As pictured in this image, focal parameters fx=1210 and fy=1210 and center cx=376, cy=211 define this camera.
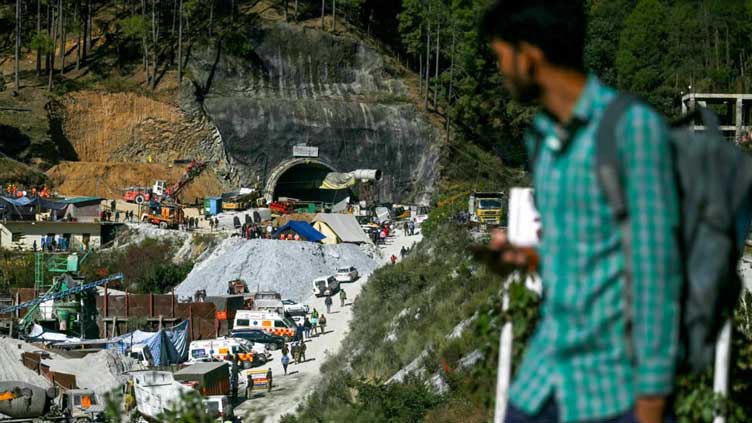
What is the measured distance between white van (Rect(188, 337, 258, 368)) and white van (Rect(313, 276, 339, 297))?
30.6 ft

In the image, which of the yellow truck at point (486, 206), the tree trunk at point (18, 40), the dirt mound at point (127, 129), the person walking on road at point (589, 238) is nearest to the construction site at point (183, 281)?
the dirt mound at point (127, 129)

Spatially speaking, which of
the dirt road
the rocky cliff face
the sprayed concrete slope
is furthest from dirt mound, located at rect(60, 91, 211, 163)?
the dirt road

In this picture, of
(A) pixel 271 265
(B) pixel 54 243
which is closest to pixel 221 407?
(A) pixel 271 265

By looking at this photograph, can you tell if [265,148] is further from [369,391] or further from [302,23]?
[369,391]

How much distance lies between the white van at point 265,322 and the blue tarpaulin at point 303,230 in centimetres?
1480

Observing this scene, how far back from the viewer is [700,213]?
256cm

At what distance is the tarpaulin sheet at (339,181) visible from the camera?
69.6m

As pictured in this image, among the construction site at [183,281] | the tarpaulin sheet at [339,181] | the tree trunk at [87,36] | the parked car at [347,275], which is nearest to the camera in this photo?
the construction site at [183,281]

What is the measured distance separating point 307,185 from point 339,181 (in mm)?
3406

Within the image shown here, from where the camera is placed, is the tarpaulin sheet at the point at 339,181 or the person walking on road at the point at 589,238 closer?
the person walking on road at the point at 589,238

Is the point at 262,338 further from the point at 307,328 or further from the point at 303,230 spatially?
the point at 303,230

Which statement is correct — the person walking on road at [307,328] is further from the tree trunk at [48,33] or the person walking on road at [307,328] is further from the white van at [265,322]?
the tree trunk at [48,33]

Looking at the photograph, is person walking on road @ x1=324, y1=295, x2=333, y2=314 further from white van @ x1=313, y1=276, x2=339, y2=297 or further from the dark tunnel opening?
the dark tunnel opening

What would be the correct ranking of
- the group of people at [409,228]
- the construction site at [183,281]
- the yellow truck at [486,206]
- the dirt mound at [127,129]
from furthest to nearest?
the dirt mound at [127,129] < the group of people at [409,228] < the yellow truck at [486,206] < the construction site at [183,281]
